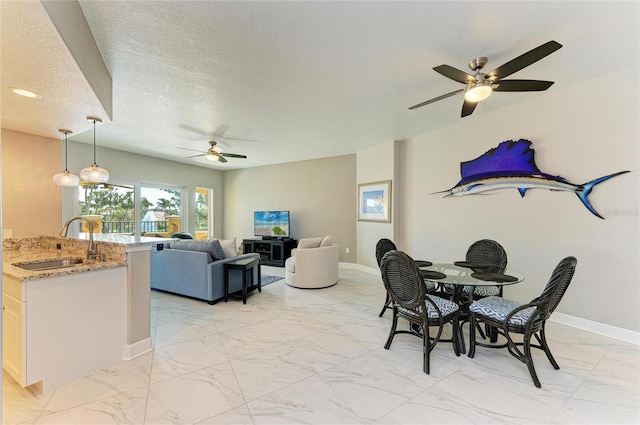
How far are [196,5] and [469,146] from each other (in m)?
3.88

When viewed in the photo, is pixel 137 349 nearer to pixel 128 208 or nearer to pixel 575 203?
pixel 575 203

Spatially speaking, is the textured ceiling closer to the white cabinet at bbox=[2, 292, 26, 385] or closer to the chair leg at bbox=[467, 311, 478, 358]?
the white cabinet at bbox=[2, 292, 26, 385]

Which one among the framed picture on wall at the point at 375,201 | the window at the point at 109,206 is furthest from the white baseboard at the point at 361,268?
the window at the point at 109,206

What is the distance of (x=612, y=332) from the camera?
3.18 metres

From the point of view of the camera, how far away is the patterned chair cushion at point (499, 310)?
254 cm

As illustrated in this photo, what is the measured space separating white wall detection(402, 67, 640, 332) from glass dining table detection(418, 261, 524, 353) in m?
0.89

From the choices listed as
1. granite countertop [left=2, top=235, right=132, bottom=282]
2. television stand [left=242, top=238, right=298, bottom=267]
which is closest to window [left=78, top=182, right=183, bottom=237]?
television stand [left=242, top=238, right=298, bottom=267]

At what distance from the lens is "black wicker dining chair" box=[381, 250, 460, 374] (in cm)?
260

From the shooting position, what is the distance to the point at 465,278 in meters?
2.86

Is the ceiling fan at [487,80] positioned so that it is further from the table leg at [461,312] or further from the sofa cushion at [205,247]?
the sofa cushion at [205,247]

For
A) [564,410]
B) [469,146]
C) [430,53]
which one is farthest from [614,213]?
[430,53]

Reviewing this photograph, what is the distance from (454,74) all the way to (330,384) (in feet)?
8.90

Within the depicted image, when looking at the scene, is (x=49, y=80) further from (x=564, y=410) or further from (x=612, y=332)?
(x=612, y=332)

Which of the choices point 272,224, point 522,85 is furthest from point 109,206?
point 522,85
